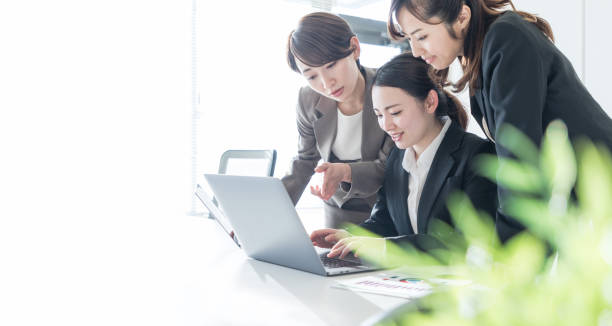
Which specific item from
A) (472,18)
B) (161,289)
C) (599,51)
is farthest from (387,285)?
(599,51)

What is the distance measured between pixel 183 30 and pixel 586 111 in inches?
119

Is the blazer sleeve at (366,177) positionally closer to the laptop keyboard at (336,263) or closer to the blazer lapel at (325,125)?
the blazer lapel at (325,125)

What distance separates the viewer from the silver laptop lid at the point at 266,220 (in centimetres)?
107

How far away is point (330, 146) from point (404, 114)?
442 millimetres

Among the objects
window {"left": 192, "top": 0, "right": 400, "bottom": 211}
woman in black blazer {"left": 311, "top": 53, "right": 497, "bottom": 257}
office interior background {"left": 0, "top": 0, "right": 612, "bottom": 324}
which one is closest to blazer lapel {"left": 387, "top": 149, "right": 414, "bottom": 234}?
woman in black blazer {"left": 311, "top": 53, "right": 497, "bottom": 257}

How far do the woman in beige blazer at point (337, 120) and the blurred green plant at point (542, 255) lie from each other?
1.31 meters

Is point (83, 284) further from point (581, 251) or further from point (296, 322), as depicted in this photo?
point (581, 251)

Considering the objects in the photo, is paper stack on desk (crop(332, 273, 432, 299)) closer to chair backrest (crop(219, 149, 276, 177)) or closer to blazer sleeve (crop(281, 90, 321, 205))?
blazer sleeve (crop(281, 90, 321, 205))

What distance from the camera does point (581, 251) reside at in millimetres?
175

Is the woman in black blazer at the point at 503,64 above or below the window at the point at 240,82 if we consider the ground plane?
above

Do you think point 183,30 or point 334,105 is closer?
point 334,105

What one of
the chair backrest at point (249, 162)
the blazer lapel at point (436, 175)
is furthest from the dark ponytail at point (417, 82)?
the chair backrest at point (249, 162)

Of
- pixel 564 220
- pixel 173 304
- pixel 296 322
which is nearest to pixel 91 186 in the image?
pixel 173 304

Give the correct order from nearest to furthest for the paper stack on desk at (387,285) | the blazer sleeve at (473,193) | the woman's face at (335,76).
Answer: the paper stack on desk at (387,285) < the blazer sleeve at (473,193) < the woman's face at (335,76)
